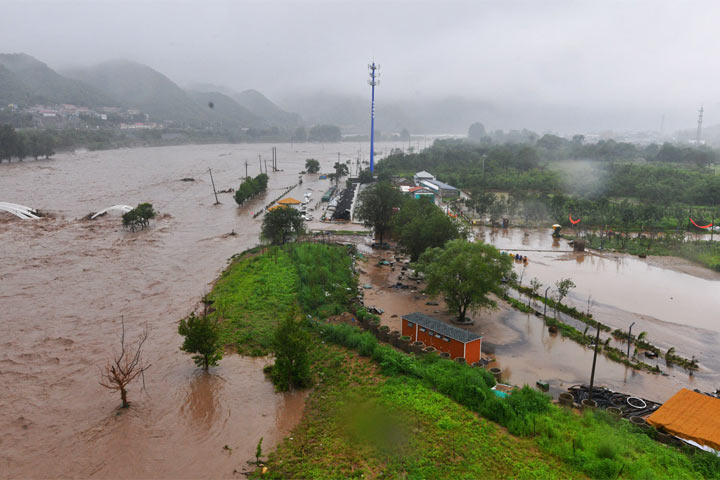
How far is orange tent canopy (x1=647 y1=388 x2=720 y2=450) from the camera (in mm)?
8070

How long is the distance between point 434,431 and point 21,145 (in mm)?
64438

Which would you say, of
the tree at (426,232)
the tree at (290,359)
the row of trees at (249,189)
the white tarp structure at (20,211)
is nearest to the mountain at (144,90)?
the row of trees at (249,189)

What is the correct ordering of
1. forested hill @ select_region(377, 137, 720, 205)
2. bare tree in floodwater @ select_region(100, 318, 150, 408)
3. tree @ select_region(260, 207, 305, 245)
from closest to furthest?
1. bare tree in floodwater @ select_region(100, 318, 150, 408)
2. tree @ select_region(260, 207, 305, 245)
3. forested hill @ select_region(377, 137, 720, 205)

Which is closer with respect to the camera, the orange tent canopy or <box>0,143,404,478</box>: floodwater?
the orange tent canopy

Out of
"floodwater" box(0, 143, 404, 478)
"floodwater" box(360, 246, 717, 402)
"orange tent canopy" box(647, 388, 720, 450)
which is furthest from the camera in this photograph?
"floodwater" box(360, 246, 717, 402)

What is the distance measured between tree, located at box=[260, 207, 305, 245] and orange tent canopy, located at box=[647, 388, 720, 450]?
16.7m

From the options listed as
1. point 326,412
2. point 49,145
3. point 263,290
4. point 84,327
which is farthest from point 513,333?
point 49,145

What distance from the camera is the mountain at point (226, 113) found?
147m

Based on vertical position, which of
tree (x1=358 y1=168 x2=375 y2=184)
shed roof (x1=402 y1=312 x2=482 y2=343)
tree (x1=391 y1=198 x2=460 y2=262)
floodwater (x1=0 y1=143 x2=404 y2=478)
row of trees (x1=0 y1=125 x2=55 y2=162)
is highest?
row of trees (x1=0 y1=125 x2=55 y2=162)

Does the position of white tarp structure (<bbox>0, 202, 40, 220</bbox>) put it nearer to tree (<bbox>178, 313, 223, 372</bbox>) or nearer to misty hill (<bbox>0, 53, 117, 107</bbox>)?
tree (<bbox>178, 313, 223, 372</bbox>)

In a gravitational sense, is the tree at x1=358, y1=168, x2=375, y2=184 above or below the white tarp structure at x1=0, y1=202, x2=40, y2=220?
above

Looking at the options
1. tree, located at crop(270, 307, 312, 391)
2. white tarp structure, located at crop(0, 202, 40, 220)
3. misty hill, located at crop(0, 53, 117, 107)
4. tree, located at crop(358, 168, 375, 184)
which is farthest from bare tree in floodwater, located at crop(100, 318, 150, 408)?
misty hill, located at crop(0, 53, 117, 107)

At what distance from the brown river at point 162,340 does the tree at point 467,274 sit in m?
1.22

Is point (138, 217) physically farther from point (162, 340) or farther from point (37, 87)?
point (37, 87)
